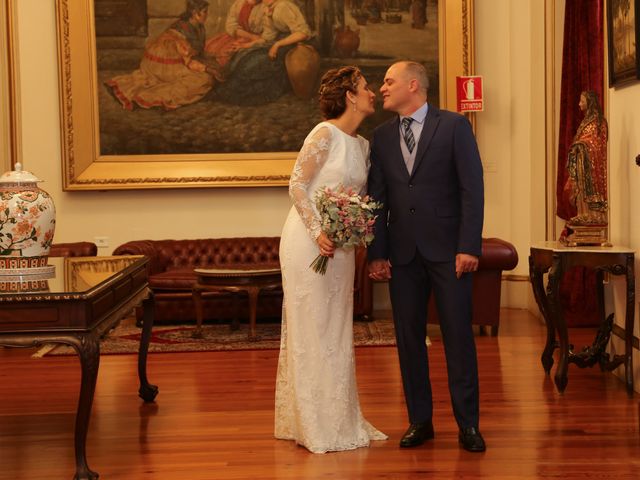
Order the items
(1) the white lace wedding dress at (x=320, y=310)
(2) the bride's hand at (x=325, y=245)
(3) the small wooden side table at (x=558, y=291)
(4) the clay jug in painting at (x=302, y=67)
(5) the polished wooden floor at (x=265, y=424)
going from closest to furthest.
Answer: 1. (5) the polished wooden floor at (x=265, y=424)
2. (2) the bride's hand at (x=325, y=245)
3. (1) the white lace wedding dress at (x=320, y=310)
4. (3) the small wooden side table at (x=558, y=291)
5. (4) the clay jug in painting at (x=302, y=67)

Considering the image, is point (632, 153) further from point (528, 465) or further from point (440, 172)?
point (528, 465)

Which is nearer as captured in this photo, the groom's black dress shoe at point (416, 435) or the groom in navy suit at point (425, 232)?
the groom in navy suit at point (425, 232)

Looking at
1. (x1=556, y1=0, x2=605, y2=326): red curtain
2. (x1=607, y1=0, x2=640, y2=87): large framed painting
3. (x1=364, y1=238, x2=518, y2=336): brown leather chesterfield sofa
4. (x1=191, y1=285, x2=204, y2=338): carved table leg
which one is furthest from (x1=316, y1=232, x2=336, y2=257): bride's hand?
(x1=556, y1=0, x2=605, y2=326): red curtain

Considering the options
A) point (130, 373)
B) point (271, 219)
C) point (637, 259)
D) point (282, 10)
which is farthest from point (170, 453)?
point (282, 10)

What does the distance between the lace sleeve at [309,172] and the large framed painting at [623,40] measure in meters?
2.39

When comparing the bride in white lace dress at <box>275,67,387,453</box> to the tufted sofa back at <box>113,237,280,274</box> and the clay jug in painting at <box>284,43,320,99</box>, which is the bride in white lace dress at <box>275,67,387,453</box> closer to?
→ the tufted sofa back at <box>113,237,280,274</box>

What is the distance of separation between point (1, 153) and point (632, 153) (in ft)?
23.6

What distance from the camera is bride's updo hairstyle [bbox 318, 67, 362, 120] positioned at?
536 centimetres

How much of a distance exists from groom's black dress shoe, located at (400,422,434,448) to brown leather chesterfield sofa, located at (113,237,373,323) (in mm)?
4796

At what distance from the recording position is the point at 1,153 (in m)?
11.1

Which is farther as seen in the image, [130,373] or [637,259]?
[130,373]

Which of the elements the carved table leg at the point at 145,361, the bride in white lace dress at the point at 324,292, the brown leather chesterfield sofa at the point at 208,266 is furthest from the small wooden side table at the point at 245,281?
the bride in white lace dress at the point at 324,292

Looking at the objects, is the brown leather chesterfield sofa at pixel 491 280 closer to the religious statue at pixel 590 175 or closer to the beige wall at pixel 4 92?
the religious statue at pixel 590 175

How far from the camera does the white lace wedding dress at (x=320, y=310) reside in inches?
208
